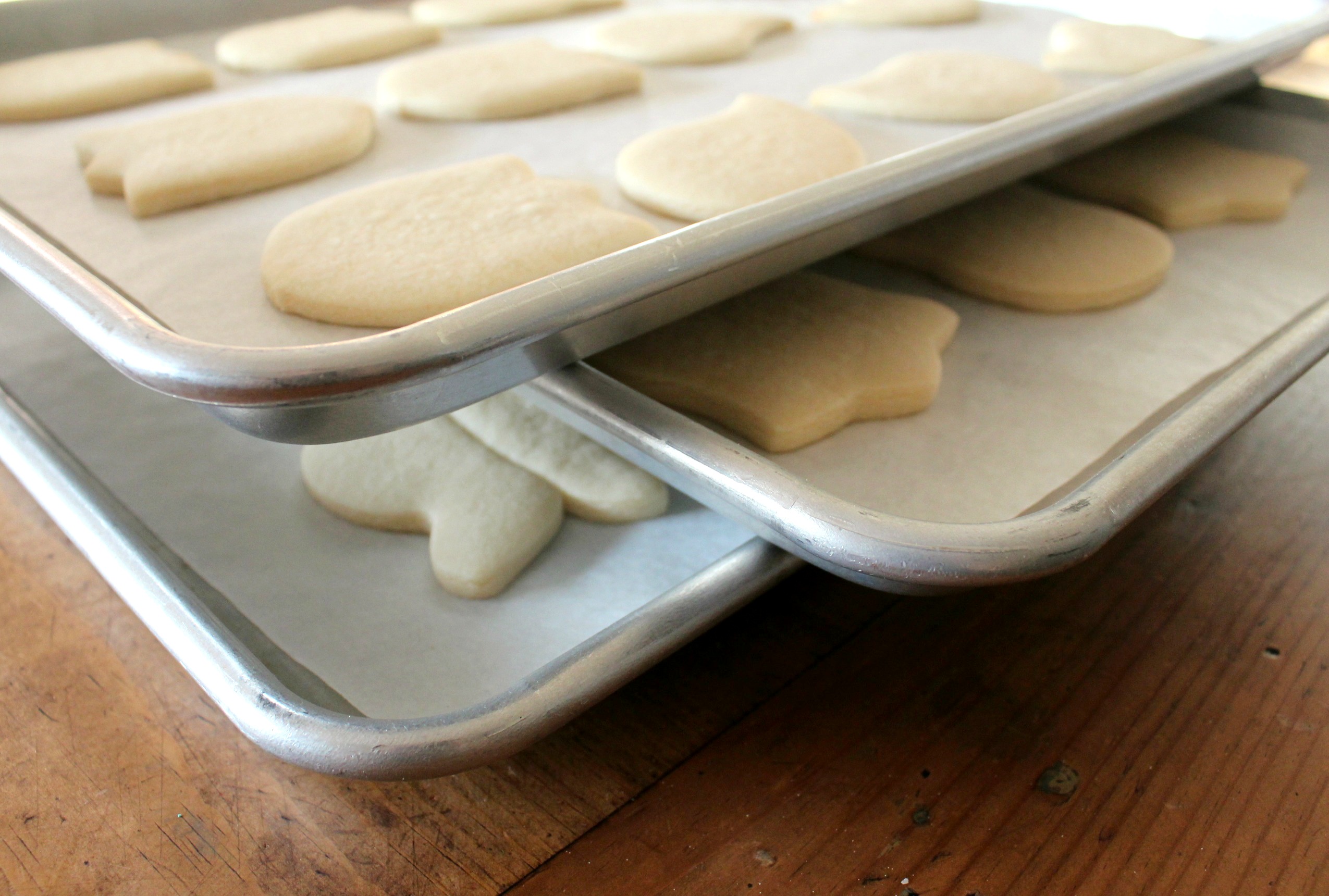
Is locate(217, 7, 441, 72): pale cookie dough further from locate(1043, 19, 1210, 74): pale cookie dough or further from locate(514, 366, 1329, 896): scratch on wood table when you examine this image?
locate(514, 366, 1329, 896): scratch on wood table

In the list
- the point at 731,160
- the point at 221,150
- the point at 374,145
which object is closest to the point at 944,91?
the point at 731,160

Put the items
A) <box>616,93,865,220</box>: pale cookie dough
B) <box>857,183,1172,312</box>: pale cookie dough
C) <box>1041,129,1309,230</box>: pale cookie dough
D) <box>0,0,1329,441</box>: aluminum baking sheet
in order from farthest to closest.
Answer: <box>1041,129,1309,230</box>: pale cookie dough, <box>857,183,1172,312</box>: pale cookie dough, <box>616,93,865,220</box>: pale cookie dough, <box>0,0,1329,441</box>: aluminum baking sheet

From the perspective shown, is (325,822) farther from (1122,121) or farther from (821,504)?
(1122,121)

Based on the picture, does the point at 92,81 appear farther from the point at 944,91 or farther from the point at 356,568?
the point at 944,91

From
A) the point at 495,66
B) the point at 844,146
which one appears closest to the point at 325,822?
the point at 844,146

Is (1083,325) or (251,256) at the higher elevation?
(251,256)

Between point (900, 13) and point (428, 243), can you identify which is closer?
point (428, 243)

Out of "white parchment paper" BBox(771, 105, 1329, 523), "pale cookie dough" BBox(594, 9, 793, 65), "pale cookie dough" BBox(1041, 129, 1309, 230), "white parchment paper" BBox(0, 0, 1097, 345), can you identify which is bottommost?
"white parchment paper" BBox(771, 105, 1329, 523)

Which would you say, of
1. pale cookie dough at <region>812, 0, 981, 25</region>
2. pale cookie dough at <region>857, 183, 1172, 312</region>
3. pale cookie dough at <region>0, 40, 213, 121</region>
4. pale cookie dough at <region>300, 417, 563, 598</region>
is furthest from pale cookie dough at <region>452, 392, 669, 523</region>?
pale cookie dough at <region>812, 0, 981, 25</region>
